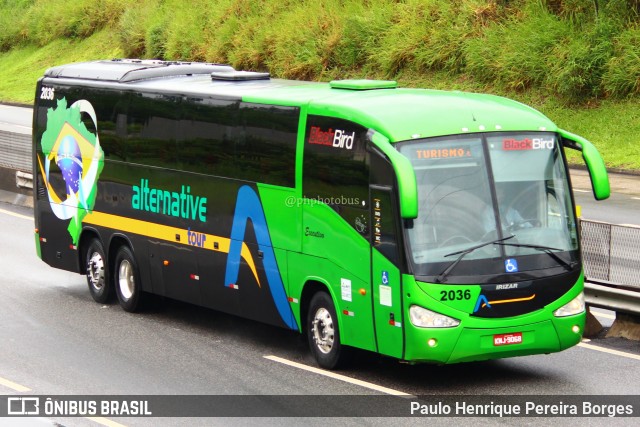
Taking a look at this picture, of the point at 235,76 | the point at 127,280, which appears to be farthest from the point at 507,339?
the point at 127,280

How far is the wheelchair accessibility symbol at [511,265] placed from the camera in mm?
11680

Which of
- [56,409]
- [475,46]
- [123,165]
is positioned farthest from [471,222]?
[475,46]

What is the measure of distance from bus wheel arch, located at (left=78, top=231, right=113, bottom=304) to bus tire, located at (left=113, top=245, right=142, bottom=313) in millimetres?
211

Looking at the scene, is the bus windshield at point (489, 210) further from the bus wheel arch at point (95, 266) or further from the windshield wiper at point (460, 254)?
the bus wheel arch at point (95, 266)

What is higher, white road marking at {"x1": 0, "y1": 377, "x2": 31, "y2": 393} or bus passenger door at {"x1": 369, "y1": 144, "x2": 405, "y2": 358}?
bus passenger door at {"x1": 369, "y1": 144, "x2": 405, "y2": 358}

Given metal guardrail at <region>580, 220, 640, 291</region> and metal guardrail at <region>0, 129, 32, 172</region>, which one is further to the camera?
metal guardrail at <region>0, 129, 32, 172</region>

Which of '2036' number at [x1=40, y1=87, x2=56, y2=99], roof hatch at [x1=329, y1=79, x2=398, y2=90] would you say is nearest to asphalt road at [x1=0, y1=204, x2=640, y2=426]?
roof hatch at [x1=329, y1=79, x2=398, y2=90]

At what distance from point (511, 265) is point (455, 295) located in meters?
0.68

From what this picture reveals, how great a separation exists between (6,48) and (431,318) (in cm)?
6182

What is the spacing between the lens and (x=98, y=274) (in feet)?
56.0

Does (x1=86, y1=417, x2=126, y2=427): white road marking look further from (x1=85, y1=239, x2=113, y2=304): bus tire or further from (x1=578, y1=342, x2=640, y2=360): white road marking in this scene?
(x1=85, y1=239, x2=113, y2=304): bus tire

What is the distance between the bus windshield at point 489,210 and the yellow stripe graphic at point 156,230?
9.59 feet

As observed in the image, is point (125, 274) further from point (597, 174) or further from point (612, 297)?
point (597, 174)

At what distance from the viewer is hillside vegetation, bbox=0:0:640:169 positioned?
32.3m
